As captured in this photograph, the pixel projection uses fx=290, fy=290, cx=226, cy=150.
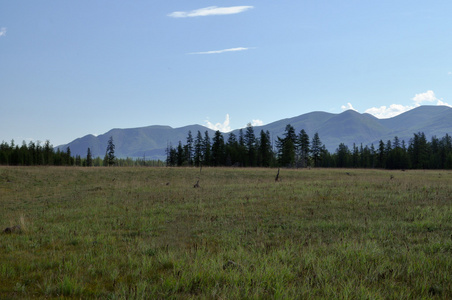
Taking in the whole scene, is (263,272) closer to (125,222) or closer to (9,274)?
(9,274)

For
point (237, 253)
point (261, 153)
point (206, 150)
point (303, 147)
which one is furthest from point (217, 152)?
point (237, 253)

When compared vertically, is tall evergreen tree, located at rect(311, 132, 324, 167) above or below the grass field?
above

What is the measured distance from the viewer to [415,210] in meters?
11.2

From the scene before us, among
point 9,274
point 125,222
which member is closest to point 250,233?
point 125,222

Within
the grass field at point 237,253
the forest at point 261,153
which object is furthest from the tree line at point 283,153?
the grass field at point 237,253

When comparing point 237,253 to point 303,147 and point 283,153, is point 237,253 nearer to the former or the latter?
point 283,153

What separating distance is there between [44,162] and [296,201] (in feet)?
318

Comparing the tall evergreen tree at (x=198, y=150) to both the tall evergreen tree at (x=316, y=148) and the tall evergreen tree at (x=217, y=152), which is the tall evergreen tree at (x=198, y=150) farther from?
the tall evergreen tree at (x=316, y=148)

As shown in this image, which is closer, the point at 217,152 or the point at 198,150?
the point at 217,152

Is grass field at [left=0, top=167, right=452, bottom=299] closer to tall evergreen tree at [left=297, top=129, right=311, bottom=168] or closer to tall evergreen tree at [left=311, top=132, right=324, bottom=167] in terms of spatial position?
tall evergreen tree at [left=297, top=129, right=311, bottom=168]

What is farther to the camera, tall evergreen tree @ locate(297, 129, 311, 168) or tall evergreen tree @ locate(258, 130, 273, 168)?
tall evergreen tree @ locate(297, 129, 311, 168)

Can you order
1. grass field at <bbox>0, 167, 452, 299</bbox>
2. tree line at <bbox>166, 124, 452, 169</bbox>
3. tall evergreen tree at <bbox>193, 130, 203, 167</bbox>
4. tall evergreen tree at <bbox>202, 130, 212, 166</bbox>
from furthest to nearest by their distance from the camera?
tall evergreen tree at <bbox>193, 130, 203, 167</bbox>, tall evergreen tree at <bbox>202, 130, 212, 166</bbox>, tree line at <bbox>166, 124, 452, 169</bbox>, grass field at <bbox>0, 167, 452, 299</bbox>

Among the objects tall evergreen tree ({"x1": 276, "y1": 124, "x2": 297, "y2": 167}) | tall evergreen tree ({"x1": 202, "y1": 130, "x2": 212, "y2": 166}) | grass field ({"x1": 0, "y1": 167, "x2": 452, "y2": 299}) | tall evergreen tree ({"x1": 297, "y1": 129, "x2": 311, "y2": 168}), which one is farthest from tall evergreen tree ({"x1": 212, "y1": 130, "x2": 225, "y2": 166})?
grass field ({"x1": 0, "y1": 167, "x2": 452, "y2": 299})

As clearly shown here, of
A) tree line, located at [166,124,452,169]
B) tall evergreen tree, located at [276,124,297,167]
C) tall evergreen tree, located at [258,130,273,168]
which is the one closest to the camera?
tall evergreen tree, located at [276,124,297,167]
